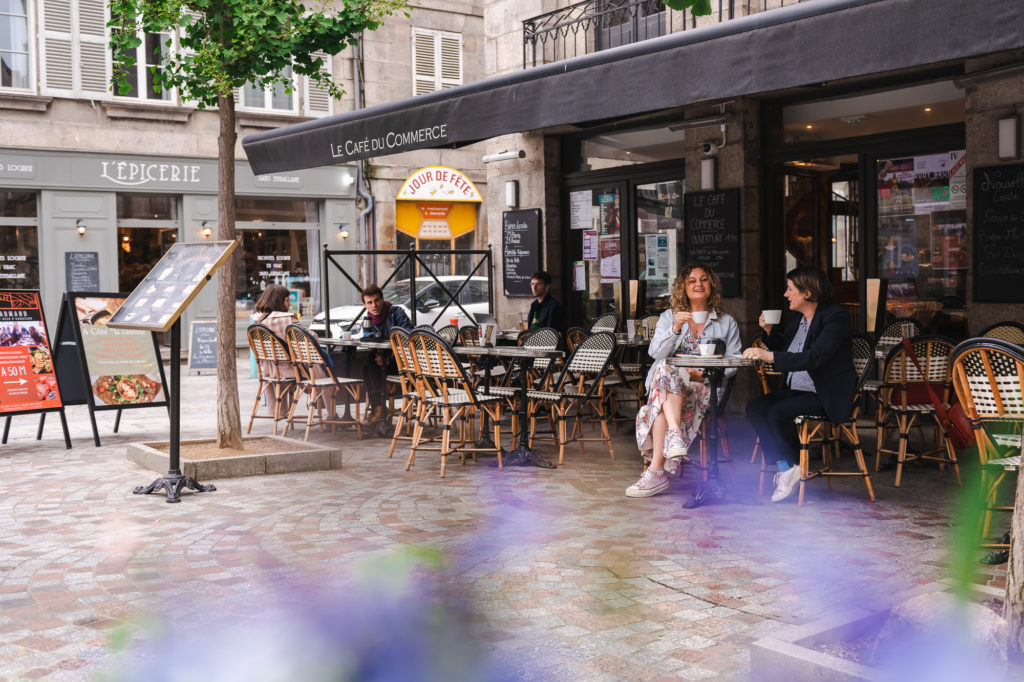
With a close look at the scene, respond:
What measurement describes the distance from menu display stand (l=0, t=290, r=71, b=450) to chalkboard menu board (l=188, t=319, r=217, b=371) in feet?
24.3

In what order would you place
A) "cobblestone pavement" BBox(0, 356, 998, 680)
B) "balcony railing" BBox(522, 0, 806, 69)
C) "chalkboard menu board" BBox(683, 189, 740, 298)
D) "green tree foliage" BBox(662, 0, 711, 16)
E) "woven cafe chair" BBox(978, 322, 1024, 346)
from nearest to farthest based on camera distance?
"green tree foliage" BBox(662, 0, 711, 16) → "cobblestone pavement" BBox(0, 356, 998, 680) → "woven cafe chair" BBox(978, 322, 1024, 346) → "chalkboard menu board" BBox(683, 189, 740, 298) → "balcony railing" BBox(522, 0, 806, 69)

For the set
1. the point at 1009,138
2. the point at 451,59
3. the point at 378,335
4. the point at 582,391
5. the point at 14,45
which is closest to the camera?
the point at 1009,138

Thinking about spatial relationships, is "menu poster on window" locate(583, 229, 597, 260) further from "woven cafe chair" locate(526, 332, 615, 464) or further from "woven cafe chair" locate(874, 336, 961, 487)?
"woven cafe chair" locate(874, 336, 961, 487)

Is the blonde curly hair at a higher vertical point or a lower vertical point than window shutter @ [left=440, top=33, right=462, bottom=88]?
lower

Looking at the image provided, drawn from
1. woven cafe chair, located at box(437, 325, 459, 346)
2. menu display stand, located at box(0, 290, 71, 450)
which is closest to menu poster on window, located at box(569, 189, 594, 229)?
woven cafe chair, located at box(437, 325, 459, 346)

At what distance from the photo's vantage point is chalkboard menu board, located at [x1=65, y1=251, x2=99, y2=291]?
1797 centimetres

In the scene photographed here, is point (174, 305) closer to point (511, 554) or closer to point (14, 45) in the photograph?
point (511, 554)

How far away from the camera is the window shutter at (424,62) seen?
22125 mm

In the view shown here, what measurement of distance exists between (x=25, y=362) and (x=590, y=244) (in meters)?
5.95

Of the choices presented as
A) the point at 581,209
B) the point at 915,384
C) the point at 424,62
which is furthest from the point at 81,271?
the point at 915,384

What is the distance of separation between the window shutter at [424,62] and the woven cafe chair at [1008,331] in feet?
54.4

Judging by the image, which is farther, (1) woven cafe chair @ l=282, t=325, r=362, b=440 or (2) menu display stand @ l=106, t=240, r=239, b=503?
(1) woven cafe chair @ l=282, t=325, r=362, b=440

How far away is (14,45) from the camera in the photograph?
17672 mm

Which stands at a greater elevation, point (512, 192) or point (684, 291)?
point (512, 192)
